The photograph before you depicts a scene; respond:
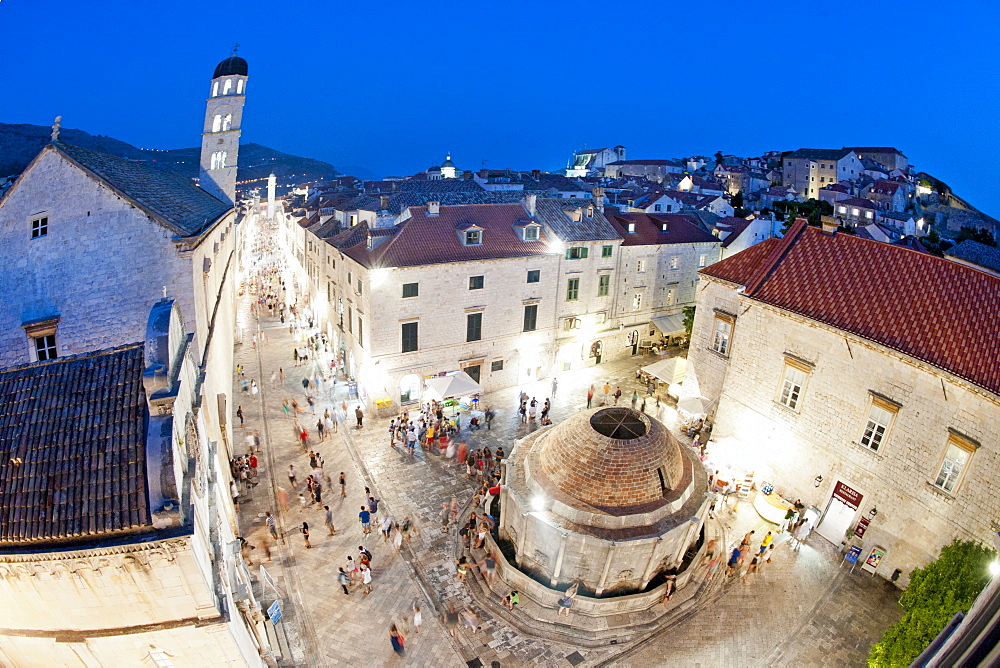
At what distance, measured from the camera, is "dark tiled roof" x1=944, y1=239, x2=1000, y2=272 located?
135 ft

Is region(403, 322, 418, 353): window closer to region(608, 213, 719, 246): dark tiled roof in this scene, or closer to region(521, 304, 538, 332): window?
region(521, 304, 538, 332): window

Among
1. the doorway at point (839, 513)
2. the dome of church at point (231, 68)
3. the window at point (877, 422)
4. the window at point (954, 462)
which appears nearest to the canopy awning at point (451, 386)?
the doorway at point (839, 513)

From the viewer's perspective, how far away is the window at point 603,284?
30.9 m

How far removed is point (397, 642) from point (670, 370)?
61.4 feet

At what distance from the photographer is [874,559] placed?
1659 cm

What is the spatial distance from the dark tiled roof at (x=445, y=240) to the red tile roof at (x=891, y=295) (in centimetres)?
1142

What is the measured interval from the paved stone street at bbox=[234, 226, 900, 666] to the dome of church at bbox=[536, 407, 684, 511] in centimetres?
368

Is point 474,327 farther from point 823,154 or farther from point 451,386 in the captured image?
point 823,154

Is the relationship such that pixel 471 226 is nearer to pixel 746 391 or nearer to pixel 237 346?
pixel 746 391

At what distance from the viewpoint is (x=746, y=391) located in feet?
68.6

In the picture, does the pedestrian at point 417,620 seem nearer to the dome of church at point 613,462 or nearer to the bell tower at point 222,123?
the dome of church at point 613,462

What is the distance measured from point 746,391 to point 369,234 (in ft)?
59.2

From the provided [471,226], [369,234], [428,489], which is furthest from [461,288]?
[428,489]

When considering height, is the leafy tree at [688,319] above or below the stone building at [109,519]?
above
